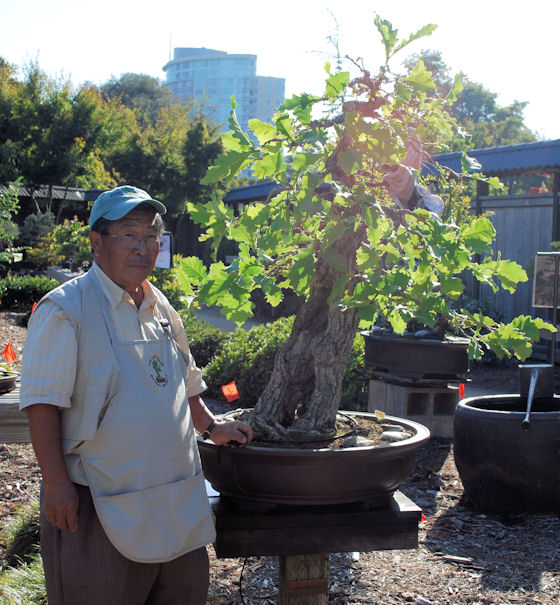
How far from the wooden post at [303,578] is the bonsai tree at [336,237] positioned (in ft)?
1.30

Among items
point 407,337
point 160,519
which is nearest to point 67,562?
point 160,519

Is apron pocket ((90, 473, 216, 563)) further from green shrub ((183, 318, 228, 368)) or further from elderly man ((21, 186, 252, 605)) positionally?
green shrub ((183, 318, 228, 368))

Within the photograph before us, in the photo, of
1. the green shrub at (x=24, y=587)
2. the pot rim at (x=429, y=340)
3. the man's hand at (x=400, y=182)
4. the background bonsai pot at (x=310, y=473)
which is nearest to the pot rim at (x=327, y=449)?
the background bonsai pot at (x=310, y=473)

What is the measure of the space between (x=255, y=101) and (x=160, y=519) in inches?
3877

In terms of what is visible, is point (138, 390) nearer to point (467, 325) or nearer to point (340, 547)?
point (340, 547)

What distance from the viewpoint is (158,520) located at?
1860 mm

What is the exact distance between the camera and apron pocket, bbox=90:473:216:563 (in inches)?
70.8

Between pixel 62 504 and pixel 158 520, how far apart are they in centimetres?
26

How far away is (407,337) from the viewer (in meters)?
5.23

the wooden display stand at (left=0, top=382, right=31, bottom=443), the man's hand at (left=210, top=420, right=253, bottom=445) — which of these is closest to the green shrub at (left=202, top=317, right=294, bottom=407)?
the wooden display stand at (left=0, top=382, right=31, bottom=443)

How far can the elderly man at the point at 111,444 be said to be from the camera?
5.92ft

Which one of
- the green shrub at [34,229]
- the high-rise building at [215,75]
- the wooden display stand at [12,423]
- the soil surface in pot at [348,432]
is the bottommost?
the wooden display stand at [12,423]

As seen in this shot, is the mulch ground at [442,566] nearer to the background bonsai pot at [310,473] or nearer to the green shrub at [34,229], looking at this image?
the background bonsai pot at [310,473]

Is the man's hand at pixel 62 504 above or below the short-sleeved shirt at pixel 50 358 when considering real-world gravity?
below
